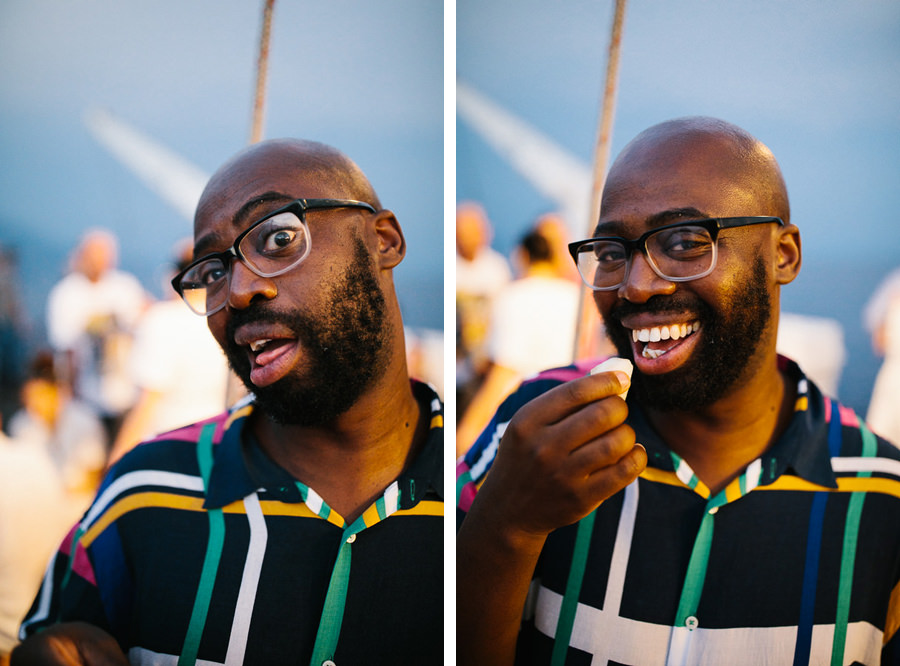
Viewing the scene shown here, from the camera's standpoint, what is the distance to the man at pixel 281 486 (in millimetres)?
1267

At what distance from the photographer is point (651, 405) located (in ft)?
4.32

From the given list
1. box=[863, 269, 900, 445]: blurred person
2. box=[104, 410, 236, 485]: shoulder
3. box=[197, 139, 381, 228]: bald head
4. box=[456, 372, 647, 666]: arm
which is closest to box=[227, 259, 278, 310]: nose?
box=[197, 139, 381, 228]: bald head

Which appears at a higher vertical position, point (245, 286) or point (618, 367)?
point (245, 286)

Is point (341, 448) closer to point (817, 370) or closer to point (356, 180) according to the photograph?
point (356, 180)

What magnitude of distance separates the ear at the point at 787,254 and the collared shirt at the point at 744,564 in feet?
0.62

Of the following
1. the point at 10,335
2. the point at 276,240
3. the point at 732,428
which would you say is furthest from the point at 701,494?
the point at 10,335

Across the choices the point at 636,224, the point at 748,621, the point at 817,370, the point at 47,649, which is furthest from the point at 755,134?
the point at 47,649

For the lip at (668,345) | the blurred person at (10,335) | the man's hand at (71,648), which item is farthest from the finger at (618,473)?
the blurred person at (10,335)

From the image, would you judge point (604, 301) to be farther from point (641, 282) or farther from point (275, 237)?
point (275, 237)

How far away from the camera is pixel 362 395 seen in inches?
52.8

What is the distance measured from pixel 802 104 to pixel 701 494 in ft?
2.28

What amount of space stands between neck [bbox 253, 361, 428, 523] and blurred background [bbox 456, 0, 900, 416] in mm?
496

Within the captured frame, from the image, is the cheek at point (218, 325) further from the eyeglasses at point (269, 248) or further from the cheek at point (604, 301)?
the cheek at point (604, 301)

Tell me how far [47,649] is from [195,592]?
228 mm
